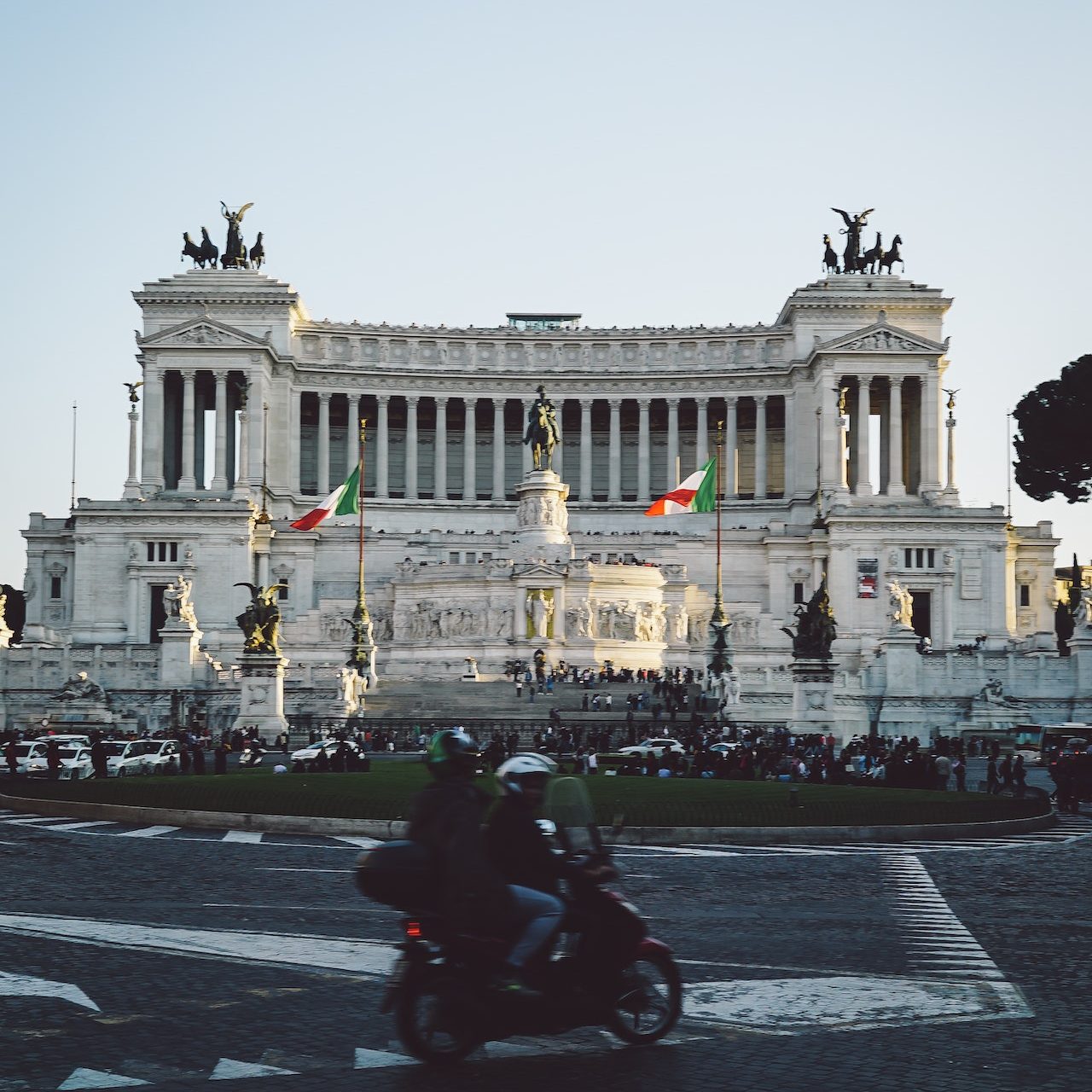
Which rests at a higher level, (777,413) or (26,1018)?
(777,413)

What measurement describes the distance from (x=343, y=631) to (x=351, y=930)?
69794mm

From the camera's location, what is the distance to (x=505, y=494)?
382ft

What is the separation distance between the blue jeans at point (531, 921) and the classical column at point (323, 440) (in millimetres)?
102595

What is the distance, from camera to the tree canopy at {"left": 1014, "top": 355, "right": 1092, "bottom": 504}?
3034 inches

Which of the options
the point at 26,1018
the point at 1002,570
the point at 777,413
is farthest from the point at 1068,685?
the point at 26,1018

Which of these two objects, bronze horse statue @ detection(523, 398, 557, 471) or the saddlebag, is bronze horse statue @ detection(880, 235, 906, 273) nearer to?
bronze horse statue @ detection(523, 398, 557, 471)

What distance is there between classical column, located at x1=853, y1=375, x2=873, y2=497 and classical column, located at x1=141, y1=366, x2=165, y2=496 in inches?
1685

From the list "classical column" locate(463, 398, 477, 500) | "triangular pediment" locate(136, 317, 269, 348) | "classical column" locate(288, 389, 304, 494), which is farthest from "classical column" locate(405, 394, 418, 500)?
"triangular pediment" locate(136, 317, 269, 348)

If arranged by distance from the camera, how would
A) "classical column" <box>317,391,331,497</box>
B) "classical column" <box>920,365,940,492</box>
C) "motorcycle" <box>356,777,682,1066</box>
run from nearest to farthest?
"motorcycle" <box>356,777,682,1066</box> < "classical column" <box>920,365,940,492</box> < "classical column" <box>317,391,331,497</box>

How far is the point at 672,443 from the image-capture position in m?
117

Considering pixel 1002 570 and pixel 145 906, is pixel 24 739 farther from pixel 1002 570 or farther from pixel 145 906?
pixel 1002 570

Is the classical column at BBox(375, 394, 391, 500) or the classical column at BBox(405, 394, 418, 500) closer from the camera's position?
the classical column at BBox(375, 394, 391, 500)


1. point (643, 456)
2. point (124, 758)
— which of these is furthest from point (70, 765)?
point (643, 456)

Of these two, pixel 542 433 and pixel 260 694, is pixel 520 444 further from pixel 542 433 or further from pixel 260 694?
pixel 260 694
